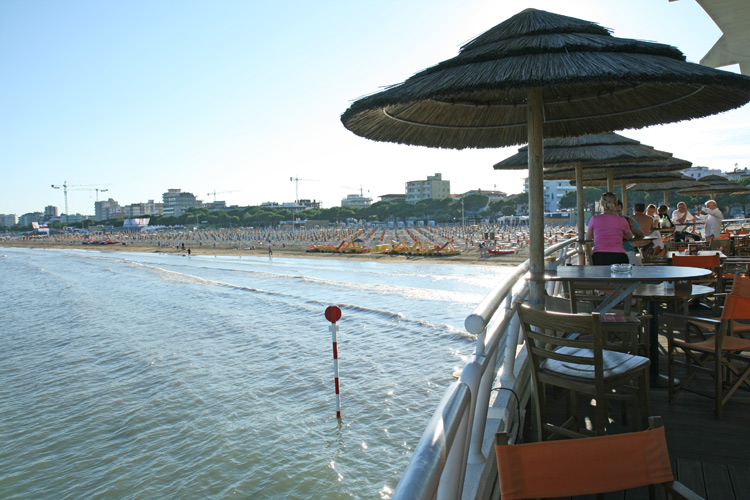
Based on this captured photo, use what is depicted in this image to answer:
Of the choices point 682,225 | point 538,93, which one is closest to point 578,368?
point 538,93

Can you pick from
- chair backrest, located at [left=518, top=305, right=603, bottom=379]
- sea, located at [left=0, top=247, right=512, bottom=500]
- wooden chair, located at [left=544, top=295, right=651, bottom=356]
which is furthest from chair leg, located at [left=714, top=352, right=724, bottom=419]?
sea, located at [left=0, top=247, right=512, bottom=500]

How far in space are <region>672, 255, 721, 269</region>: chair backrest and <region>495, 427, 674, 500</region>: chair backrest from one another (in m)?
4.57

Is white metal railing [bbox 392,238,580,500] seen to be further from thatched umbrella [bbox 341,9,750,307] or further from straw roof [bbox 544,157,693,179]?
straw roof [bbox 544,157,693,179]

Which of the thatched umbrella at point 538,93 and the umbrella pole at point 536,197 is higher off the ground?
the thatched umbrella at point 538,93

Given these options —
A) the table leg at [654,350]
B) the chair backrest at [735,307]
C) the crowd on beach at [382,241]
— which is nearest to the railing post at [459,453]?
the chair backrest at [735,307]

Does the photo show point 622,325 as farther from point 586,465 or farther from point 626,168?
point 626,168

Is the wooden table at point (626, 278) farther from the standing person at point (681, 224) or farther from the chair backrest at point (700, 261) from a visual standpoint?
the standing person at point (681, 224)

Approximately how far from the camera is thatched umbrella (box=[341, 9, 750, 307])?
2.77 m

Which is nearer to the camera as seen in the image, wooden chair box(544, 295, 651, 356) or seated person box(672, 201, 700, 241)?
wooden chair box(544, 295, 651, 356)

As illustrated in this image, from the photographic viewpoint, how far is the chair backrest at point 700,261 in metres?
5.18

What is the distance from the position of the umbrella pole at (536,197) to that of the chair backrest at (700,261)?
8.56 feet

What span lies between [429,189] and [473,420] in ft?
515

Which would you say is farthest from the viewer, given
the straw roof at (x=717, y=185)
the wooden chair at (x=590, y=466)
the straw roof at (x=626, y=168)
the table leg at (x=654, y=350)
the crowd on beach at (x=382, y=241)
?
the crowd on beach at (x=382, y=241)

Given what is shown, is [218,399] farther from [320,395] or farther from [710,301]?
[710,301]
